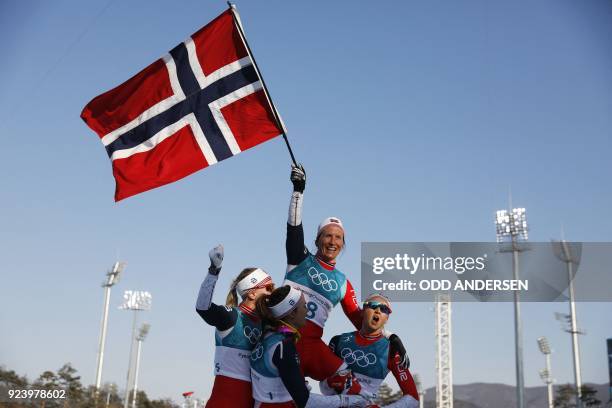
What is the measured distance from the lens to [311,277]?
780 cm

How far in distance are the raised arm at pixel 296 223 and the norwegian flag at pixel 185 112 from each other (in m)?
1.88

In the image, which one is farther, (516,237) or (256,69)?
(516,237)

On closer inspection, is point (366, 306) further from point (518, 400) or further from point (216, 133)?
point (518, 400)

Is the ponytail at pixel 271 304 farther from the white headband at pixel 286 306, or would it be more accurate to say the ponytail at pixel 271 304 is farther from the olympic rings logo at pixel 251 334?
the olympic rings logo at pixel 251 334

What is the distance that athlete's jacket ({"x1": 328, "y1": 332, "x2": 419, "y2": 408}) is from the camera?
7.26m

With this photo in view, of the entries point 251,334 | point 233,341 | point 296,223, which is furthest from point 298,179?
point 233,341

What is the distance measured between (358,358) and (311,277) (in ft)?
3.39

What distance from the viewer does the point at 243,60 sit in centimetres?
983

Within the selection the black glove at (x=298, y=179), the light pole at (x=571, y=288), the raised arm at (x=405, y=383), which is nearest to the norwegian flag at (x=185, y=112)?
the black glove at (x=298, y=179)

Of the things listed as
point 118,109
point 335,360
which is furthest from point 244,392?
point 118,109

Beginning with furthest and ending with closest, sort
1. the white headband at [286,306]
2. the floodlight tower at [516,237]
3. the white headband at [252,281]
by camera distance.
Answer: the floodlight tower at [516,237] < the white headband at [252,281] < the white headband at [286,306]

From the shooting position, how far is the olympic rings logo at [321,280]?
7.80 metres

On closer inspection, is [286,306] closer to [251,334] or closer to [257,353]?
[257,353]

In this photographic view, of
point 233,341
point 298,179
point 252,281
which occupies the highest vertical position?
point 298,179
